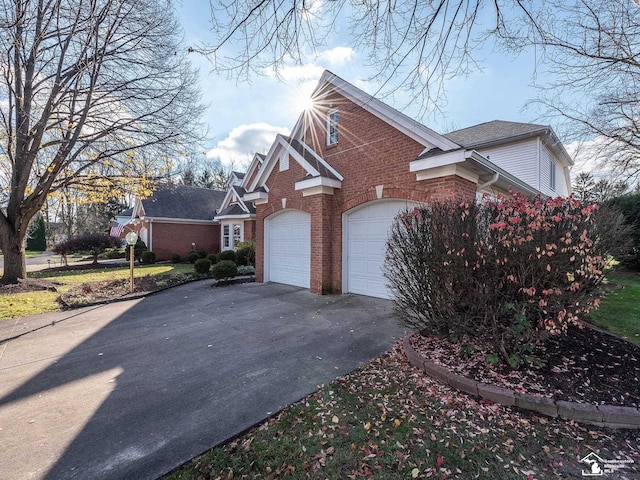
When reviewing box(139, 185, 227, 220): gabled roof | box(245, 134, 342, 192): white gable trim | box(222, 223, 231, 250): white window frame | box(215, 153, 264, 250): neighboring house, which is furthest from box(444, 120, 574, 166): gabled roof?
box(139, 185, 227, 220): gabled roof

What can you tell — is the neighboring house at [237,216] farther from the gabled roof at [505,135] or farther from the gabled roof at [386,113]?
the gabled roof at [505,135]

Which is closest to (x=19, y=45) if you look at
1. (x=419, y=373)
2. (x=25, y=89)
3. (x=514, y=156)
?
(x=25, y=89)

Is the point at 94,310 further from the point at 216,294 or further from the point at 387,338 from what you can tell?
the point at 387,338

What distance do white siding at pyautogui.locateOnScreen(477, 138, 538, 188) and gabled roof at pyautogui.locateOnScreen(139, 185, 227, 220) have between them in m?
20.5

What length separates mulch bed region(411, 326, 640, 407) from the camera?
10.4 feet

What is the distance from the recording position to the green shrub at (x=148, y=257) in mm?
19766

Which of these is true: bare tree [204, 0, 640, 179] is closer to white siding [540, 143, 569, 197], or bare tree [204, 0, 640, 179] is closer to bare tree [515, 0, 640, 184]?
bare tree [515, 0, 640, 184]

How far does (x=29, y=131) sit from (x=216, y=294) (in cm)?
787

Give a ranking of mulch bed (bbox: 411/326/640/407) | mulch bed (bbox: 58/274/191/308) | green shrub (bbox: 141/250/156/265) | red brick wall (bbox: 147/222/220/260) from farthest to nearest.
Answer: red brick wall (bbox: 147/222/220/260) < green shrub (bbox: 141/250/156/265) < mulch bed (bbox: 58/274/191/308) < mulch bed (bbox: 411/326/640/407)

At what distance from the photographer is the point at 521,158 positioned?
1403cm

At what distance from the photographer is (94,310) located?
765cm

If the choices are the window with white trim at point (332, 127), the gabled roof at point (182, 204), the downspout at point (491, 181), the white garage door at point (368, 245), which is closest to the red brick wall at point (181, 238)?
the gabled roof at point (182, 204)

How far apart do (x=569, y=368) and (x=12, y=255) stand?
53.4ft

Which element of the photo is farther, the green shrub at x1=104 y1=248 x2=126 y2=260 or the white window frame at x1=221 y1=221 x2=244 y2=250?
the green shrub at x1=104 y1=248 x2=126 y2=260
